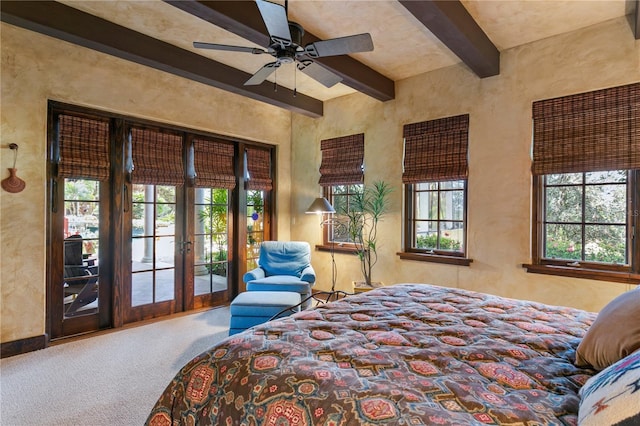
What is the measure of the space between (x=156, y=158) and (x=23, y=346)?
2282 mm

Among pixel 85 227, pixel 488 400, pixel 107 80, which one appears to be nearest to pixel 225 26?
pixel 107 80

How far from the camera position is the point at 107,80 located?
11.8ft

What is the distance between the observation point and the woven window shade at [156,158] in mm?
3891

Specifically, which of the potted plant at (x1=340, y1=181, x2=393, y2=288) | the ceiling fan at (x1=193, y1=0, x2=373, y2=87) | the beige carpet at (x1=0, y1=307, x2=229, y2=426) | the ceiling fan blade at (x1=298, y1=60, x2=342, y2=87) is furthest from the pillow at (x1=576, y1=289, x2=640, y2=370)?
the potted plant at (x1=340, y1=181, x2=393, y2=288)

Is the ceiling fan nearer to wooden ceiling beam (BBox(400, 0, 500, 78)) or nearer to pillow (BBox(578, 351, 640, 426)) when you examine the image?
wooden ceiling beam (BBox(400, 0, 500, 78))

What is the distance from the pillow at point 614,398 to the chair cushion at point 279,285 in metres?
3.08

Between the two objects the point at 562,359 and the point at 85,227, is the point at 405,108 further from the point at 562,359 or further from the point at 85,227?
the point at 85,227

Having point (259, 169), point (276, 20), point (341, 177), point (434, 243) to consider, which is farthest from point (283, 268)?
point (276, 20)

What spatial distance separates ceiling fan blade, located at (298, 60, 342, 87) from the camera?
2.59 meters

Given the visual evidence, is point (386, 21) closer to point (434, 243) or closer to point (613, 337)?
point (434, 243)

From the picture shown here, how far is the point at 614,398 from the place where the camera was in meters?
0.82

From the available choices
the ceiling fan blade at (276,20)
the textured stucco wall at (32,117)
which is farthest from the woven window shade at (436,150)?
the textured stucco wall at (32,117)

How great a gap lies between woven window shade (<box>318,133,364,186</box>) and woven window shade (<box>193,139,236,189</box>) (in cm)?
139

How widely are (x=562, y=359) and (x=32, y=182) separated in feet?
13.9
